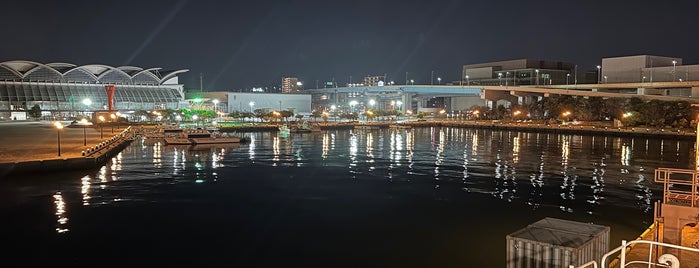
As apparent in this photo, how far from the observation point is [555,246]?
805 centimetres

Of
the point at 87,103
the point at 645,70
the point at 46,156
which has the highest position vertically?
the point at 645,70

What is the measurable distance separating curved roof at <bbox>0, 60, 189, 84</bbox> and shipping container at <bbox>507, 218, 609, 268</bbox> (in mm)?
109763

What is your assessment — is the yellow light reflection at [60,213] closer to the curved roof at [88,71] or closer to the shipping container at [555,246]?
the shipping container at [555,246]

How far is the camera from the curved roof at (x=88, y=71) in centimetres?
9775

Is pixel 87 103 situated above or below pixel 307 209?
above

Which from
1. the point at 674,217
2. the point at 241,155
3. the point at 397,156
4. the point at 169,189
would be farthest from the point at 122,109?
the point at 674,217

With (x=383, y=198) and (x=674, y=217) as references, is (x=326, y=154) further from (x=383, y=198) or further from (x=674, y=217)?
(x=674, y=217)

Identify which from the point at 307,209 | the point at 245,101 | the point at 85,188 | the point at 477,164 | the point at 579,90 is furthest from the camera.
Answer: the point at 245,101

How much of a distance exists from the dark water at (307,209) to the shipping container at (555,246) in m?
4.19

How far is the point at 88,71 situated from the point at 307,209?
103 m

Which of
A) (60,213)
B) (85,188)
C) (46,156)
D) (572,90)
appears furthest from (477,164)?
(572,90)

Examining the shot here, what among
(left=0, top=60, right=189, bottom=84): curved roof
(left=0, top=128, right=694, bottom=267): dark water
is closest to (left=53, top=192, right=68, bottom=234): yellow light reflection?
(left=0, top=128, right=694, bottom=267): dark water

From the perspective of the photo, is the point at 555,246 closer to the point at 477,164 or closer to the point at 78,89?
the point at 477,164

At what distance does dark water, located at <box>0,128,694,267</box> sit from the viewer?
13.6m
